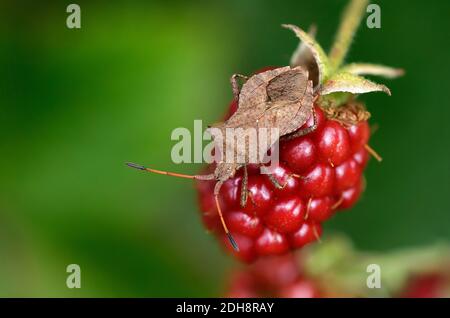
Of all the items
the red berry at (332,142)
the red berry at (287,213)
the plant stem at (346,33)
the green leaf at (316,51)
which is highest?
the plant stem at (346,33)

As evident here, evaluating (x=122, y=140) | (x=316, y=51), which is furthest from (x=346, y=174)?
(x=122, y=140)

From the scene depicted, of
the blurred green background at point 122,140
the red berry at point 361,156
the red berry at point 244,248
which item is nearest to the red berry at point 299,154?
the red berry at point 361,156

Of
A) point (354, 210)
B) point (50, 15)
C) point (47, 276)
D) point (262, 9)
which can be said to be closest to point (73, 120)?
point (50, 15)

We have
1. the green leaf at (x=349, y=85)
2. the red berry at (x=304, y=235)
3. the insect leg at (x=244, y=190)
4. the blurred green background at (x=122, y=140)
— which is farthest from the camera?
the blurred green background at (x=122, y=140)

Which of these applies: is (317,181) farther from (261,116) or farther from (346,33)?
(346,33)

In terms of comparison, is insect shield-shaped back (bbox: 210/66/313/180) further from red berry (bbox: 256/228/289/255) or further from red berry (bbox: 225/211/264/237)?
red berry (bbox: 256/228/289/255)

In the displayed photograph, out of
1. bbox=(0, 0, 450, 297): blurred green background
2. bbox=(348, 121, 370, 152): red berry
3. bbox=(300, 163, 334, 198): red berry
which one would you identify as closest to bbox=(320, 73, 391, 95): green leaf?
bbox=(348, 121, 370, 152): red berry

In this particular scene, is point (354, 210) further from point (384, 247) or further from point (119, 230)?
point (119, 230)

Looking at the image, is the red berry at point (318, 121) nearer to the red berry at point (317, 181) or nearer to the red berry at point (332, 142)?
the red berry at point (332, 142)
